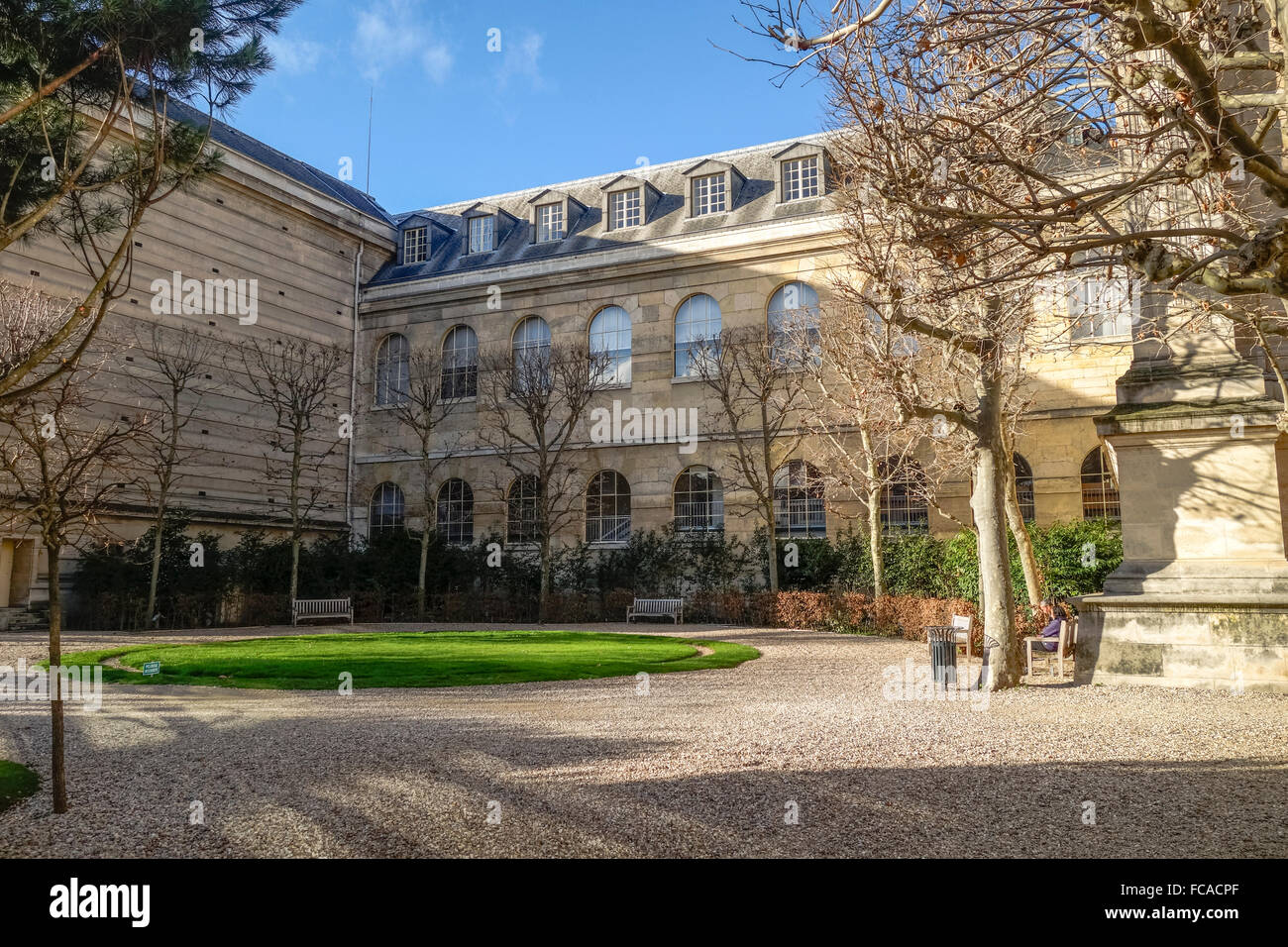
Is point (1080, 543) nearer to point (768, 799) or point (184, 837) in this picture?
point (768, 799)

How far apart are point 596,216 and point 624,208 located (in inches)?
52.7

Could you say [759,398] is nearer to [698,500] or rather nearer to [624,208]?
[698,500]

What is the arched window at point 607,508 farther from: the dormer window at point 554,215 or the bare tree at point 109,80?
the bare tree at point 109,80

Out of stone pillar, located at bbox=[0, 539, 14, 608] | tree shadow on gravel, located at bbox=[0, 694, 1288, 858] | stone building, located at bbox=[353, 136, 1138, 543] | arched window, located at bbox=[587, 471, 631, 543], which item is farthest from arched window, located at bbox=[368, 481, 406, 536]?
tree shadow on gravel, located at bbox=[0, 694, 1288, 858]

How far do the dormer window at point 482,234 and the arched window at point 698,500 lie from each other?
41.1 feet

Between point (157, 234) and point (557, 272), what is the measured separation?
39.3 feet

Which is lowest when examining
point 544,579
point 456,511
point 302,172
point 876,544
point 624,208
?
point 544,579

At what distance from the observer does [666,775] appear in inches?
262

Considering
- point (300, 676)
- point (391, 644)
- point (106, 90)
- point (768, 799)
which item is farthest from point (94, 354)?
point (768, 799)

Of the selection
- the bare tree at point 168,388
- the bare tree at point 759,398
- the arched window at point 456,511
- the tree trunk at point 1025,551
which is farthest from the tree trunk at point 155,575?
the tree trunk at point 1025,551

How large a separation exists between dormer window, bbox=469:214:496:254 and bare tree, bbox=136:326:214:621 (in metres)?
10.6

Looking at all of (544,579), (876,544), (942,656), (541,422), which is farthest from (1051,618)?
(541,422)

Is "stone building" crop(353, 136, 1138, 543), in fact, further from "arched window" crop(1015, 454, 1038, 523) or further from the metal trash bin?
the metal trash bin
